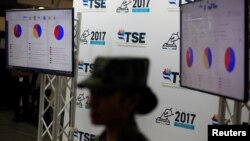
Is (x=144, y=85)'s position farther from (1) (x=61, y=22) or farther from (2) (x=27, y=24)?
(2) (x=27, y=24)

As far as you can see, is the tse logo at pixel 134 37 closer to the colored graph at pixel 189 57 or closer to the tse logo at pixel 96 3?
the tse logo at pixel 96 3

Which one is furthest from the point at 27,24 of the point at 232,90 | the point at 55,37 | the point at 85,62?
the point at 232,90

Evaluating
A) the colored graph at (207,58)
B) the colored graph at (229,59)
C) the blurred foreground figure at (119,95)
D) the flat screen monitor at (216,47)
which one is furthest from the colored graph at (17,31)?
the blurred foreground figure at (119,95)

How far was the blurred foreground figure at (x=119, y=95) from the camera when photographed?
1.64ft

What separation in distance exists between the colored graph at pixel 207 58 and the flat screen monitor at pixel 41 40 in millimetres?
1323

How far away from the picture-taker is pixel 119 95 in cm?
50

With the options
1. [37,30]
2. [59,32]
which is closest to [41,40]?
[37,30]

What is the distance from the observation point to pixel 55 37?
306 centimetres

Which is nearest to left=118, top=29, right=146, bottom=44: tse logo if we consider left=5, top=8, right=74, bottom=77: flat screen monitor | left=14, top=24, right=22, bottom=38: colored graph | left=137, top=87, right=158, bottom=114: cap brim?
left=5, top=8, right=74, bottom=77: flat screen monitor

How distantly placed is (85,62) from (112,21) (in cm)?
60

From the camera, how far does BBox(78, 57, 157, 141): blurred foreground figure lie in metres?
0.50

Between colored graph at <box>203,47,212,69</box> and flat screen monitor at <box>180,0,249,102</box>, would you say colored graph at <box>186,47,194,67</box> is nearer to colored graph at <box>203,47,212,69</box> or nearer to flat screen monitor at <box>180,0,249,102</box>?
flat screen monitor at <box>180,0,249,102</box>

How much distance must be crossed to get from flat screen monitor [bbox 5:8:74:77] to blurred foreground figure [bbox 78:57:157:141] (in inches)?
96.8

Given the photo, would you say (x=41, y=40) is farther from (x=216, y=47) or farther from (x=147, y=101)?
(x=147, y=101)
